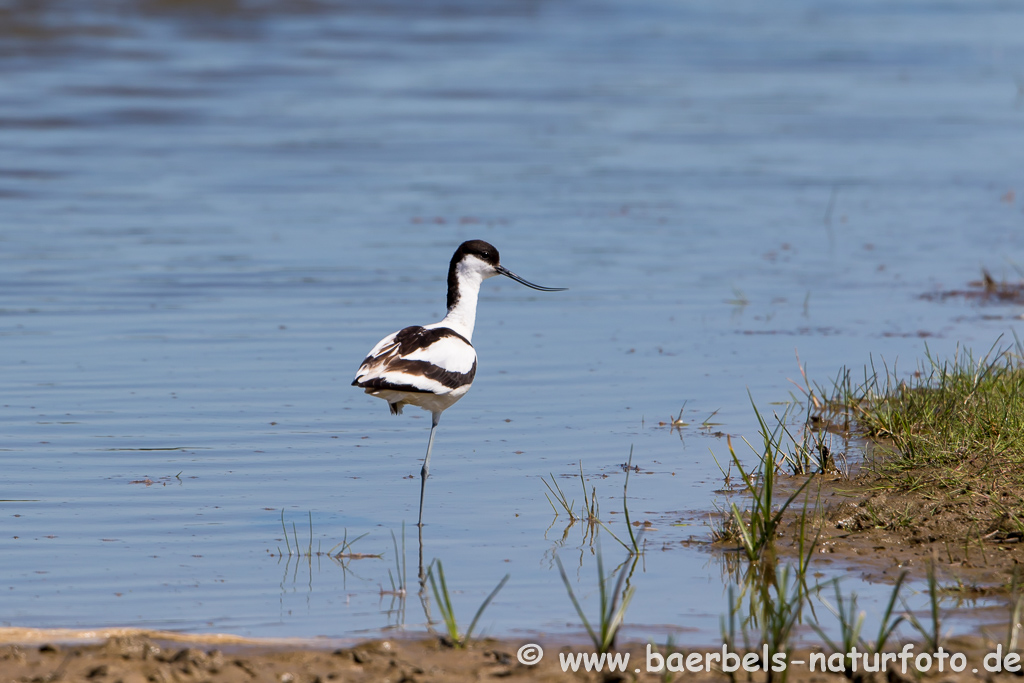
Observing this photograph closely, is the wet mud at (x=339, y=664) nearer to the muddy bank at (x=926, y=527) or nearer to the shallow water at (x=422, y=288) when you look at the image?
the shallow water at (x=422, y=288)

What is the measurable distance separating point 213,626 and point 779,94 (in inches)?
748

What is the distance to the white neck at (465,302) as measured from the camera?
272 inches

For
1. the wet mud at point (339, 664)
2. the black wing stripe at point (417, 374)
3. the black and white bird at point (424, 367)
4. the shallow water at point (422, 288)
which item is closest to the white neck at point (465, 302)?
the black and white bird at point (424, 367)

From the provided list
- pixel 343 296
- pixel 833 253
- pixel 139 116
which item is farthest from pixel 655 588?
pixel 139 116

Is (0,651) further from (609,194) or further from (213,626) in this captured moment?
(609,194)

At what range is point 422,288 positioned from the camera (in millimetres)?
11117

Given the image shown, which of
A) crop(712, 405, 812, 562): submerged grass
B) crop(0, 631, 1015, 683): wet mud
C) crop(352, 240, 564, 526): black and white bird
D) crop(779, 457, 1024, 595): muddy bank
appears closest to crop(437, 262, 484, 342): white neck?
crop(352, 240, 564, 526): black and white bird

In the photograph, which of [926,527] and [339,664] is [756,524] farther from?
[339,664]

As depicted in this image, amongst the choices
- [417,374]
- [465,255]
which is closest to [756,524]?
[417,374]

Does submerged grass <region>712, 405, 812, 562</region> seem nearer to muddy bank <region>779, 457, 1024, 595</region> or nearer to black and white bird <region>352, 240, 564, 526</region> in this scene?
muddy bank <region>779, 457, 1024, 595</region>
